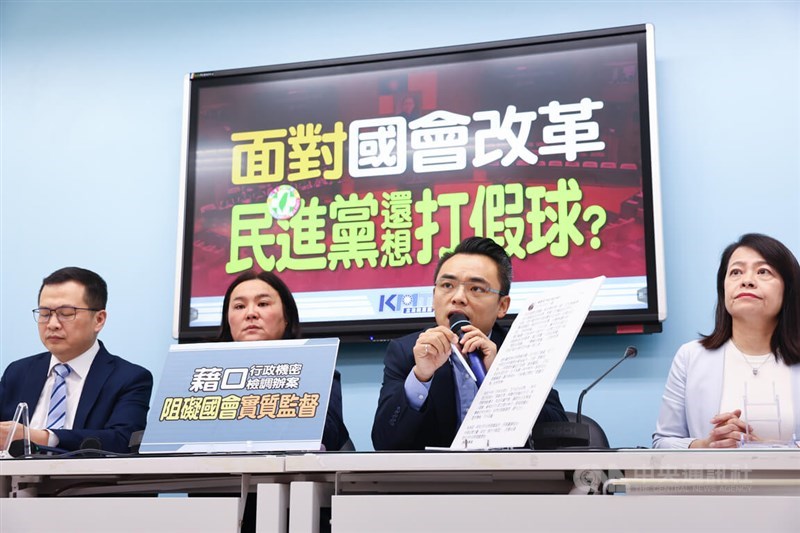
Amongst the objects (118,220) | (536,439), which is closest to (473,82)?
(118,220)

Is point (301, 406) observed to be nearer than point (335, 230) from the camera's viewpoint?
Yes

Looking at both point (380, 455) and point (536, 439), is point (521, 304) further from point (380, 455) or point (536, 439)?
point (380, 455)

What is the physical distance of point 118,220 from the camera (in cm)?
338

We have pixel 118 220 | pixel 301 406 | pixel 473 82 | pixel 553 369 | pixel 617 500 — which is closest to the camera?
pixel 617 500

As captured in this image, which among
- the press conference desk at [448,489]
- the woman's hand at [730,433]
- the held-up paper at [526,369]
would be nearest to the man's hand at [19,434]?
the press conference desk at [448,489]

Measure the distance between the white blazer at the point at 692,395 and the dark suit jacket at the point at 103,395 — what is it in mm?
1385

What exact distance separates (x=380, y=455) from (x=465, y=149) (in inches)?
71.6

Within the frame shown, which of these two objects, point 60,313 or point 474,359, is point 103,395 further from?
point 474,359

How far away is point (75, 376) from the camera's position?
2.66m

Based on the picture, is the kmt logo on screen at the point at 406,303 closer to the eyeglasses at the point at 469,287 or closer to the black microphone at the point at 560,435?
the eyeglasses at the point at 469,287

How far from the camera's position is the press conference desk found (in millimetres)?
1232

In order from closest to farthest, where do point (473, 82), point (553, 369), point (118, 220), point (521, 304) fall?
point (553, 369)
point (521, 304)
point (473, 82)
point (118, 220)

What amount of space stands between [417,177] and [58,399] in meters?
1.29

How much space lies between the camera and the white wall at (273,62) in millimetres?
2832
